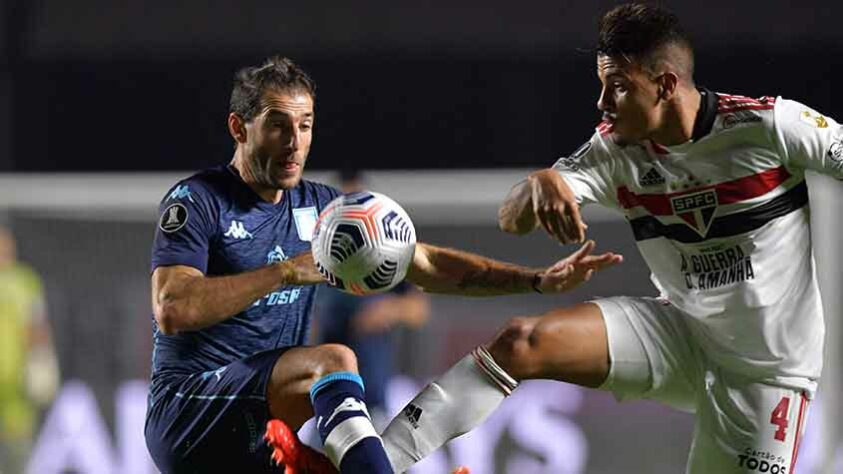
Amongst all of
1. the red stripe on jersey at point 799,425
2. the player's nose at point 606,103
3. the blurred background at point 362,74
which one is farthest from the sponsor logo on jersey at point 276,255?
the blurred background at point 362,74

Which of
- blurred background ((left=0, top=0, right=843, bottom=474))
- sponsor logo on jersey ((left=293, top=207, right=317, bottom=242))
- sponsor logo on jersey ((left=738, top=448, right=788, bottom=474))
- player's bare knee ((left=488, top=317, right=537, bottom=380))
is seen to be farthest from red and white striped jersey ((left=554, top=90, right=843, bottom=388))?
blurred background ((left=0, top=0, right=843, bottom=474))

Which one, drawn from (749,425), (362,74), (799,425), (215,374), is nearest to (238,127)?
(215,374)

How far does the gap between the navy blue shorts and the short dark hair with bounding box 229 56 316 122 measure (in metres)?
0.78

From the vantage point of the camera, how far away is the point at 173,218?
464 cm

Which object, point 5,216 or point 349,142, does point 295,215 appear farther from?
point 349,142

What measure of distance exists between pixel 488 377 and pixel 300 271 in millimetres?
597

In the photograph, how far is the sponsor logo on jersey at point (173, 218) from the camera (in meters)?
4.63

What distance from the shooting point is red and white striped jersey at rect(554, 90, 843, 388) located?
4.59 meters

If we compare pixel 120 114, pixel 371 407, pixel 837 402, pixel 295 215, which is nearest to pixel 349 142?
pixel 120 114

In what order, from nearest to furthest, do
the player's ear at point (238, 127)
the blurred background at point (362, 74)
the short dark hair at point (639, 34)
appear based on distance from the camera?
the short dark hair at point (639, 34) → the player's ear at point (238, 127) → the blurred background at point (362, 74)

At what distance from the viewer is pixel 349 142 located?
35.7 ft

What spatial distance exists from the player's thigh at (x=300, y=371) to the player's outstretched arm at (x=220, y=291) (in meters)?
0.19

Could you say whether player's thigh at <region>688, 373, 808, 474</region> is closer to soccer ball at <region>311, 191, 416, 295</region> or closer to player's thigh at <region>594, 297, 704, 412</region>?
player's thigh at <region>594, 297, 704, 412</region>

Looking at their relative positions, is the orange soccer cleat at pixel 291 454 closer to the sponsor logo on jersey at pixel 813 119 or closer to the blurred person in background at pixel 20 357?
the sponsor logo on jersey at pixel 813 119
